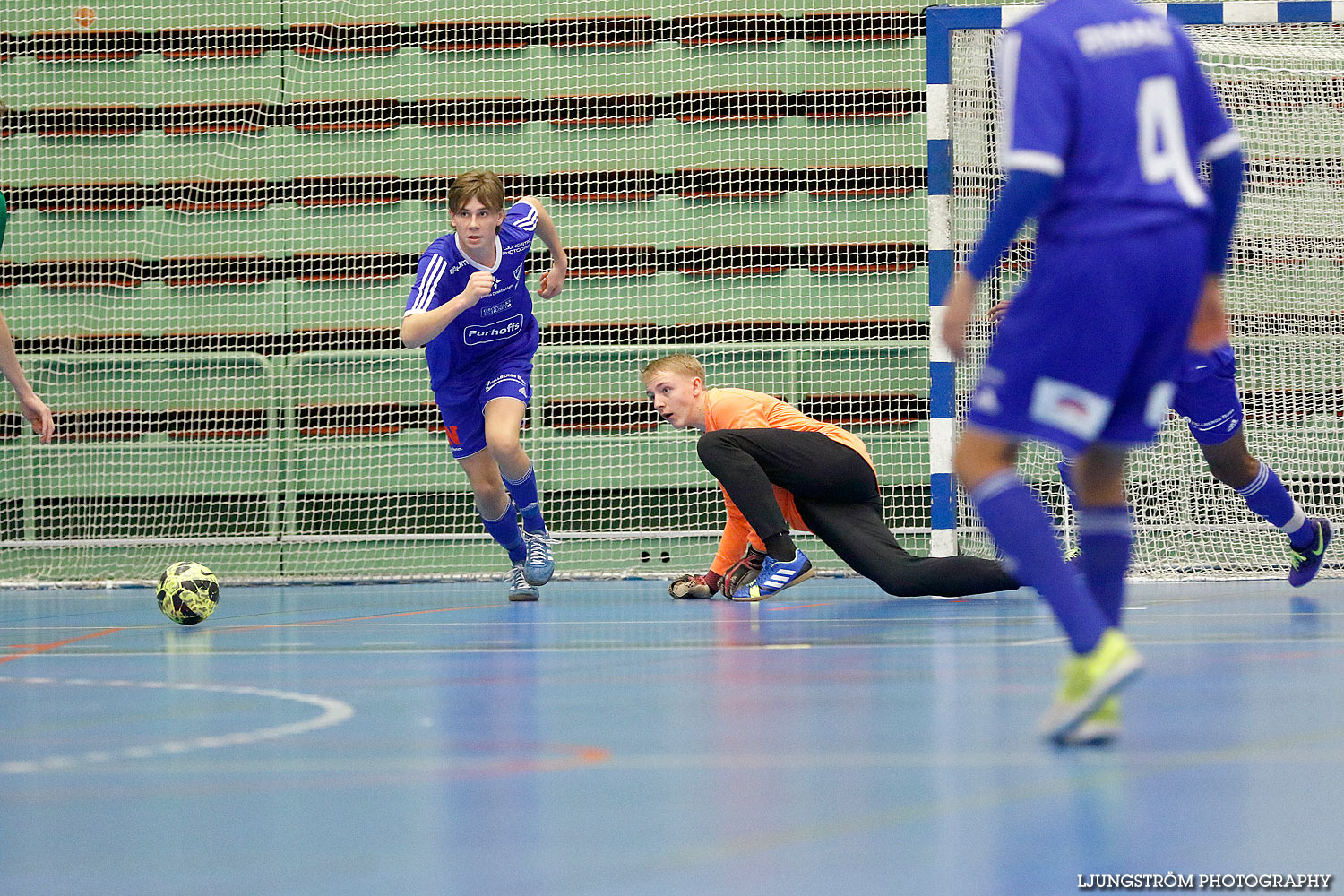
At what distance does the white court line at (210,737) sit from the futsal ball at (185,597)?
1597 mm

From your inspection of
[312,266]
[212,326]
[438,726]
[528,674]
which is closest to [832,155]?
[312,266]

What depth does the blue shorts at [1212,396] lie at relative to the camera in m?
4.72

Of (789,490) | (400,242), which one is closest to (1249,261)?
(789,490)

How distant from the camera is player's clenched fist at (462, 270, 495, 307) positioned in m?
4.94

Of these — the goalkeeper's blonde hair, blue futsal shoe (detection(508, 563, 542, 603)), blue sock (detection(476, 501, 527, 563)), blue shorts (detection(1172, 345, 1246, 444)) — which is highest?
the goalkeeper's blonde hair

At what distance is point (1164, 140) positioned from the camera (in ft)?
7.41

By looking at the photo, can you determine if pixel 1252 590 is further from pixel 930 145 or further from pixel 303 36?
pixel 303 36

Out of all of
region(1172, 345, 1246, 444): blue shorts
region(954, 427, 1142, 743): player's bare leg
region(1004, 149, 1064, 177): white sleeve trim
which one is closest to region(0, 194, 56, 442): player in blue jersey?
region(954, 427, 1142, 743): player's bare leg

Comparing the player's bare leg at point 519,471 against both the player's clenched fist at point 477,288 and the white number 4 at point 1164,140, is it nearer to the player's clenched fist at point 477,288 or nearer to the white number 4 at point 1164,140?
the player's clenched fist at point 477,288

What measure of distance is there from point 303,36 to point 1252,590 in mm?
6539

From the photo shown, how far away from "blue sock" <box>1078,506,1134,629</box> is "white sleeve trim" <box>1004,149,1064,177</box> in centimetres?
66

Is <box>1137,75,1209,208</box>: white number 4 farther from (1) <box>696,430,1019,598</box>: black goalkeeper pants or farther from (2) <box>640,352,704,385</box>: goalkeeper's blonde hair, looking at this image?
(2) <box>640,352,704,385</box>: goalkeeper's blonde hair

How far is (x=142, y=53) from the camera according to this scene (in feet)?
29.4

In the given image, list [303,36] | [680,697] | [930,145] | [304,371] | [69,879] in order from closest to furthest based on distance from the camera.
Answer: [69,879], [680,697], [930,145], [304,371], [303,36]
